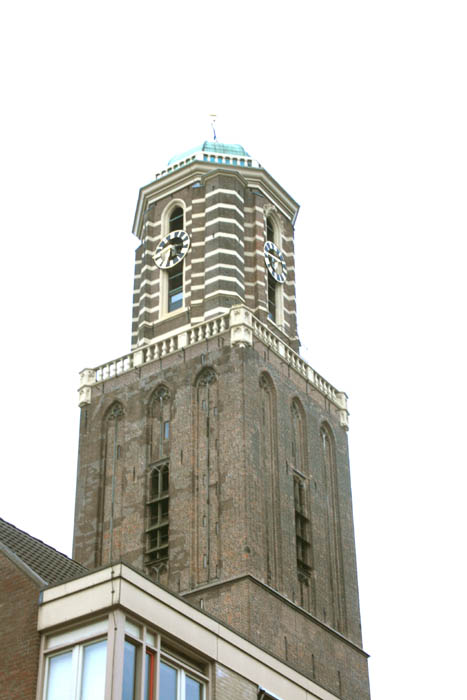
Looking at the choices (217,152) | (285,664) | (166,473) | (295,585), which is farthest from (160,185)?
(285,664)

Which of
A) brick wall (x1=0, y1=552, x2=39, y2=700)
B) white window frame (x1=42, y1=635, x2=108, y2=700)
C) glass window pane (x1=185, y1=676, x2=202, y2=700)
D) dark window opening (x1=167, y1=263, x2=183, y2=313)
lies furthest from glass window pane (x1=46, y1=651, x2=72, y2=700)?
dark window opening (x1=167, y1=263, x2=183, y2=313)

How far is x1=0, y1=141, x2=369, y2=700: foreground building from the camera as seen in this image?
140 ft

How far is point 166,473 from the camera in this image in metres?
45.8

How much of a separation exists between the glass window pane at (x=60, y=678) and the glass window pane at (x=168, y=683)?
145 cm

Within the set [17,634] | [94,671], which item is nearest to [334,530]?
[17,634]

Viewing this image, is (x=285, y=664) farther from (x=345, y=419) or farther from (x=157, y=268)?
(x=157, y=268)

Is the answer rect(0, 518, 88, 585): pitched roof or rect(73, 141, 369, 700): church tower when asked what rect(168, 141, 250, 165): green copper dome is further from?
rect(0, 518, 88, 585): pitched roof

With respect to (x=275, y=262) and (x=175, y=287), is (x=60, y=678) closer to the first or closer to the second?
(x=175, y=287)

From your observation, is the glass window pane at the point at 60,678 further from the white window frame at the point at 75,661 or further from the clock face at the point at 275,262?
the clock face at the point at 275,262

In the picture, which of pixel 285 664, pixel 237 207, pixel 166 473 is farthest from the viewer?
pixel 237 207

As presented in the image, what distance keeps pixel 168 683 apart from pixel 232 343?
92.0ft

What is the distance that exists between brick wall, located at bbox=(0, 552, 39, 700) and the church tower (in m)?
20.1

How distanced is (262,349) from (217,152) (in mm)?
13461

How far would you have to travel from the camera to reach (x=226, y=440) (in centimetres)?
4466
